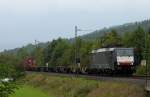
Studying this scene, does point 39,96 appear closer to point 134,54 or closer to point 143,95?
point 134,54

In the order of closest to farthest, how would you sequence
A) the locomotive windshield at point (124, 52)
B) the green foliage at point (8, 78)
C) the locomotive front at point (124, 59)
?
the green foliage at point (8, 78), the locomotive front at point (124, 59), the locomotive windshield at point (124, 52)

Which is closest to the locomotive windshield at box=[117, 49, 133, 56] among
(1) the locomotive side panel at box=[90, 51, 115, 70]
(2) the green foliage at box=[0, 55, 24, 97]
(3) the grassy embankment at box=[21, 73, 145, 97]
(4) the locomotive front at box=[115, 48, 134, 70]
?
(4) the locomotive front at box=[115, 48, 134, 70]

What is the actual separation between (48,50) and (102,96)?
364ft

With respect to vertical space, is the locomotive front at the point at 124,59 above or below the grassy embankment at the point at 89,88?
above

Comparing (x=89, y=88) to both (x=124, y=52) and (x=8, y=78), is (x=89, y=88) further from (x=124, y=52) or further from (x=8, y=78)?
(x=8, y=78)

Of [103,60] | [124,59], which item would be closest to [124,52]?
[124,59]

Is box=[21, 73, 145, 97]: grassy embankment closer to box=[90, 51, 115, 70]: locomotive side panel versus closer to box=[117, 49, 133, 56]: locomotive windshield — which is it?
box=[90, 51, 115, 70]: locomotive side panel

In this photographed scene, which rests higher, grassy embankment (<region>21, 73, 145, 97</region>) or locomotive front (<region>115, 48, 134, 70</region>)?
locomotive front (<region>115, 48, 134, 70</region>)

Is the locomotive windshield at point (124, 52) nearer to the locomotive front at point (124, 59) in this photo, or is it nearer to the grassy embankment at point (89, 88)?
the locomotive front at point (124, 59)

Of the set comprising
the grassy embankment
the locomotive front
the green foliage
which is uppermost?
the locomotive front

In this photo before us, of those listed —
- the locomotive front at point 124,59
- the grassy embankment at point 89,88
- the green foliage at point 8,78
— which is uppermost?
the locomotive front at point 124,59

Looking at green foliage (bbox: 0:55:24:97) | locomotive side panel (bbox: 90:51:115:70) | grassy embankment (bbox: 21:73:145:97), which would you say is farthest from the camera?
locomotive side panel (bbox: 90:51:115:70)

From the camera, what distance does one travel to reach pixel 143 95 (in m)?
33.4

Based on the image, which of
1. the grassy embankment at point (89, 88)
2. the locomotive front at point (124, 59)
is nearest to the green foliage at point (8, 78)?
the grassy embankment at point (89, 88)
